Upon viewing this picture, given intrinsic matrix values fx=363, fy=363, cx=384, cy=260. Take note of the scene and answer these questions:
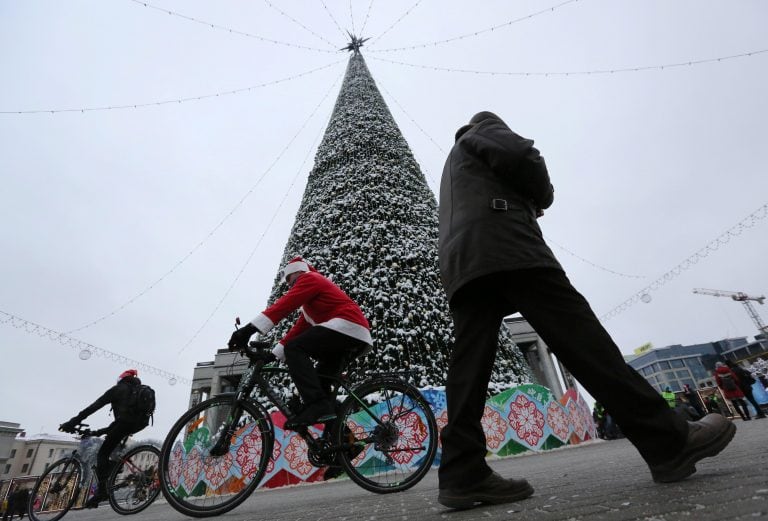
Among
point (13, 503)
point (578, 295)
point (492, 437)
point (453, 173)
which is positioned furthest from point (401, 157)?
point (13, 503)

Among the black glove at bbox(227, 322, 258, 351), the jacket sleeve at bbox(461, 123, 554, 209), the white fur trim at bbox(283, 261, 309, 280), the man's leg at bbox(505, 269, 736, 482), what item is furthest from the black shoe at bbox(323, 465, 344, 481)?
the jacket sleeve at bbox(461, 123, 554, 209)

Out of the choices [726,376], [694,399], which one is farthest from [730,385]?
[694,399]

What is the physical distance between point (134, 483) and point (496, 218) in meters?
5.28

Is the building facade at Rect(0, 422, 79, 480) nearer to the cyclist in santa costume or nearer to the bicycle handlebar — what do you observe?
the bicycle handlebar

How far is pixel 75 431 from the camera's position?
470 cm

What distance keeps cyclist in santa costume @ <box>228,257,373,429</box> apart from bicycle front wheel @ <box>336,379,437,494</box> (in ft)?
0.74

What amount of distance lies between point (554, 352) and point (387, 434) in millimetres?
1598

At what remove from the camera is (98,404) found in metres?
4.65

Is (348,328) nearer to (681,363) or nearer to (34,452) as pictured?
(34,452)

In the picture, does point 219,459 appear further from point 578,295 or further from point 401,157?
point 401,157

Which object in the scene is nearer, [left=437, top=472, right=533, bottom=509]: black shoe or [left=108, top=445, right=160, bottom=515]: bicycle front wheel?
[left=437, top=472, right=533, bottom=509]: black shoe

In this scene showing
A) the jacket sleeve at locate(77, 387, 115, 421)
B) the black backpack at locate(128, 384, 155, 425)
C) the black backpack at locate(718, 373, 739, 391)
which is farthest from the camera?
the black backpack at locate(718, 373, 739, 391)

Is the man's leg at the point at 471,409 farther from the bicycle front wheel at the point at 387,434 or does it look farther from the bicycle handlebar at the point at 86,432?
the bicycle handlebar at the point at 86,432

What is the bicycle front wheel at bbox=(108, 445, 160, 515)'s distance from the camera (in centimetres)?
428
